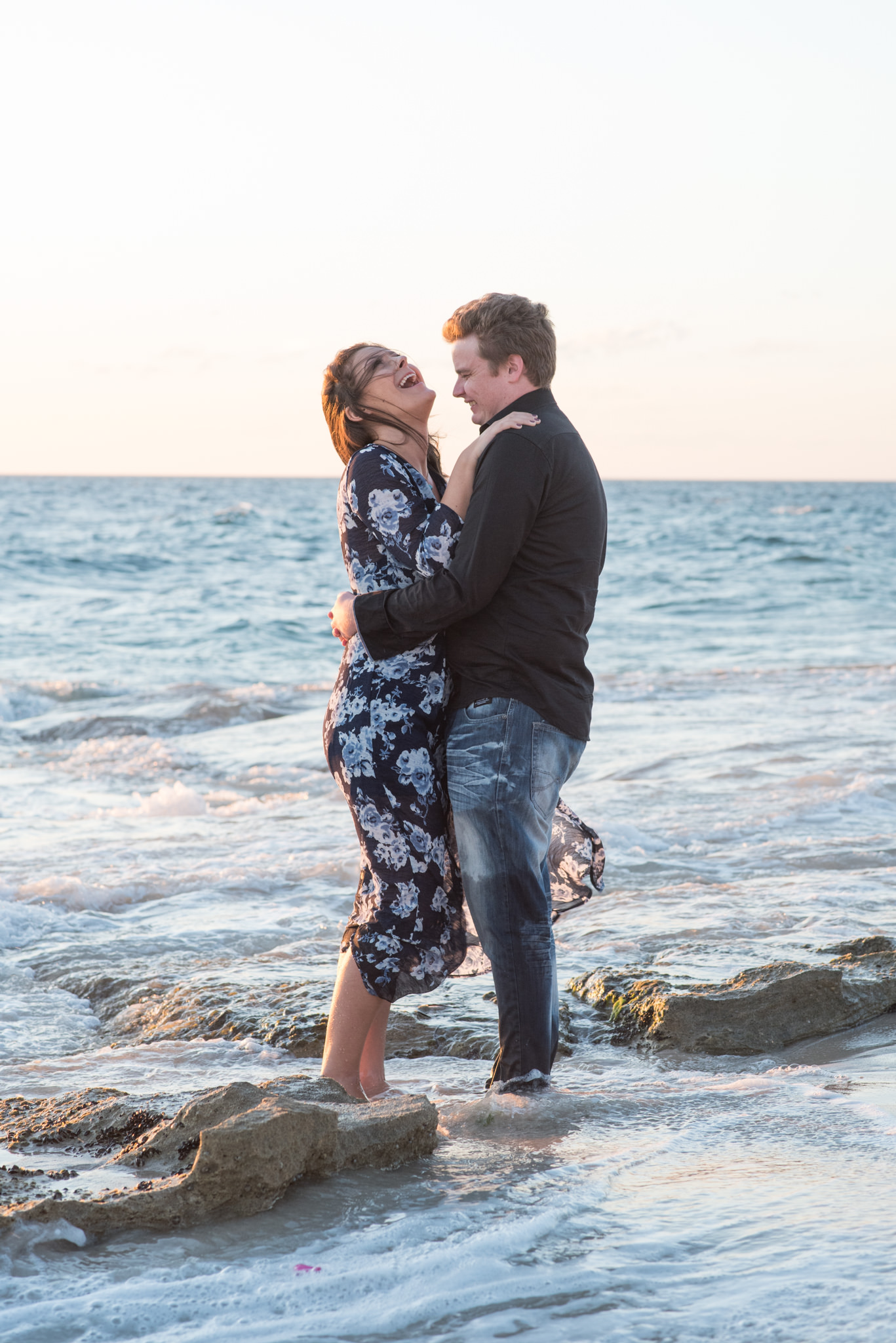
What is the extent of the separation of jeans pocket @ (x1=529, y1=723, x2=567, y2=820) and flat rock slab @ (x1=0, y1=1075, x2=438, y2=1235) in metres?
0.78

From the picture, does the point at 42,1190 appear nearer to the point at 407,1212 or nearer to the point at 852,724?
the point at 407,1212

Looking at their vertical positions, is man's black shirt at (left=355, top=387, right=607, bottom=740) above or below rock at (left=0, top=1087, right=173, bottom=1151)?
above

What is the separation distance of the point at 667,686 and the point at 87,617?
11.2 meters

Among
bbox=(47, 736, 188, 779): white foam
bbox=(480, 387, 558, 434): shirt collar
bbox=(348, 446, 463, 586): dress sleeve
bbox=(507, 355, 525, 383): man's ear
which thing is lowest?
bbox=(47, 736, 188, 779): white foam

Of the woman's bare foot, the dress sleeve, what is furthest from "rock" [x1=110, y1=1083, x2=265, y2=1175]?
the dress sleeve

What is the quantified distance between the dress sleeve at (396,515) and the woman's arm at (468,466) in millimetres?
29

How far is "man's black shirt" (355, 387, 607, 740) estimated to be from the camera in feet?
9.75

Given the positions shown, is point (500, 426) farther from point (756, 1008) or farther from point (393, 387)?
point (756, 1008)

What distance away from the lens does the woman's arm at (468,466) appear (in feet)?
10.00

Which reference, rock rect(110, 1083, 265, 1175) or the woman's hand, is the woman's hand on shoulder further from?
rock rect(110, 1083, 265, 1175)

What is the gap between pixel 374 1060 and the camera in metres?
3.45

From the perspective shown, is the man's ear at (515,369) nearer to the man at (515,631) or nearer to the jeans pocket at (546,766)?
the man at (515,631)

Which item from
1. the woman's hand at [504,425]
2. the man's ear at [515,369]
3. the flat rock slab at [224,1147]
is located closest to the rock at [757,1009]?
the flat rock slab at [224,1147]

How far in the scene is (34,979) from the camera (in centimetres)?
473
